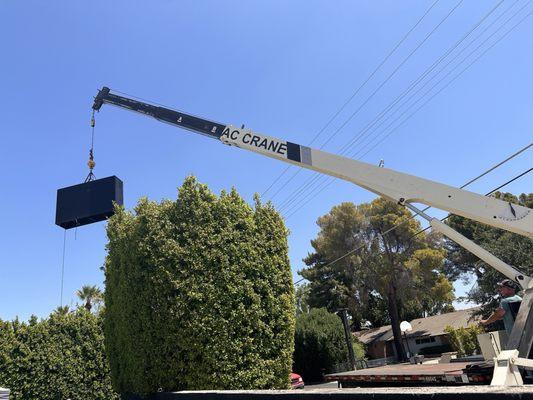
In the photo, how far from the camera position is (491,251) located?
30.6 meters

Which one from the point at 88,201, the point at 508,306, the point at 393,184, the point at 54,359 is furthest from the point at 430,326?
the point at 508,306

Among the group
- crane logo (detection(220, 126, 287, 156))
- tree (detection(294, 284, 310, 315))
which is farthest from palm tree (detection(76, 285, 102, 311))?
crane logo (detection(220, 126, 287, 156))

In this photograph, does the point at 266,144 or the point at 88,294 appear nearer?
the point at 266,144

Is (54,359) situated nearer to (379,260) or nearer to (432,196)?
(432,196)

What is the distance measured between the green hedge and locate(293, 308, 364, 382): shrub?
19.6 metres

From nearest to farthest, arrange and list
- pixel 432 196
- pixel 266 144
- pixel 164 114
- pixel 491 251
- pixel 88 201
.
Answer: pixel 432 196 < pixel 266 144 < pixel 164 114 < pixel 88 201 < pixel 491 251

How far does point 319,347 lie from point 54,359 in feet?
68.7

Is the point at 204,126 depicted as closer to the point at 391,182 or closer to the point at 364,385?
the point at 391,182

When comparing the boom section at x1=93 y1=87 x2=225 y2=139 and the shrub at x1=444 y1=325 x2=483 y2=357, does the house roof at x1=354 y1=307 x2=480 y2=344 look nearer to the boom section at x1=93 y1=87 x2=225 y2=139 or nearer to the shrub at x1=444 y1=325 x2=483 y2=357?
the shrub at x1=444 y1=325 x2=483 y2=357

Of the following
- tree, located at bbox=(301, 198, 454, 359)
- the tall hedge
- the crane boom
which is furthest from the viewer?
tree, located at bbox=(301, 198, 454, 359)

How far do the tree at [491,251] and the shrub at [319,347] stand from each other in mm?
10709

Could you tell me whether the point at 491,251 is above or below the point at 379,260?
below

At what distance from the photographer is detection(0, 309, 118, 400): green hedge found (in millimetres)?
15234

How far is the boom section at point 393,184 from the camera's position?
8336 millimetres
